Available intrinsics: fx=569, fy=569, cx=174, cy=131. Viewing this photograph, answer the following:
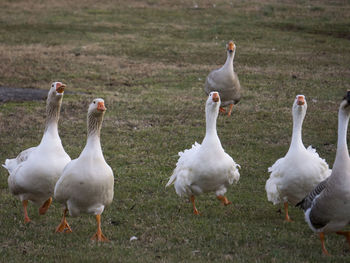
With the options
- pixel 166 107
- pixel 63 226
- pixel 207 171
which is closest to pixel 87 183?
pixel 63 226

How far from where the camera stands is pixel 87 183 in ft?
23.6

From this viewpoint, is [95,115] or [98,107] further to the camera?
[95,115]

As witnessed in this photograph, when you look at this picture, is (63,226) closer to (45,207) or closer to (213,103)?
(45,207)

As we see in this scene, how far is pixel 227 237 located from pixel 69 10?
30.8 m

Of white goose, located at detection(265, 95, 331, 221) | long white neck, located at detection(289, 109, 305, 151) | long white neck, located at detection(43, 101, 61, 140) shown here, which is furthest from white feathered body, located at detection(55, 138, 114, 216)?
long white neck, located at detection(289, 109, 305, 151)

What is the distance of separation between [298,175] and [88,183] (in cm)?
301

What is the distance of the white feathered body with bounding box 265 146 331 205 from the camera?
8.12 meters

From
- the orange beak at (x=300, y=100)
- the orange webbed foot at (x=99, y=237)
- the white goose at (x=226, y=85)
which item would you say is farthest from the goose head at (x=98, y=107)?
the white goose at (x=226, y=85)

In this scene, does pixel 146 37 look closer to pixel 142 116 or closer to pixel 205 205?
pixel 142 116

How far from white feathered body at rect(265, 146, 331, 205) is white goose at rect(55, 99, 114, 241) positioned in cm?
255

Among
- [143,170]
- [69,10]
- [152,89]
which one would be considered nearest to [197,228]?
[143,170]

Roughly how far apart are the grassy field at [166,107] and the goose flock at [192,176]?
14.8 inches

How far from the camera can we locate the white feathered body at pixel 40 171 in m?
7.86

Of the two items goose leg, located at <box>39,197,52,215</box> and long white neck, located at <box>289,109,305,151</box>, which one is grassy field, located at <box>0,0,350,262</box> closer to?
goose leg, located at <box>39,197,52,215</box>
